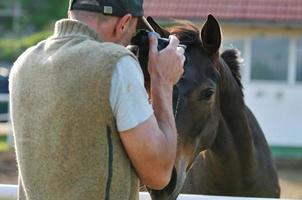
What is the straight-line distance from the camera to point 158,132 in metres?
A: 2.21

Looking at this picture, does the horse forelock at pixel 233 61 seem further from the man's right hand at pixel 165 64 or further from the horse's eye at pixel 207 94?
the man's right hand at pixel 165 64

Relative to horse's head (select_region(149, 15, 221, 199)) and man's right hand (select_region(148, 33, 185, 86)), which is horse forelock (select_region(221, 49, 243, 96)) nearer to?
horse's head (select_region(149, 15, 221, 199))

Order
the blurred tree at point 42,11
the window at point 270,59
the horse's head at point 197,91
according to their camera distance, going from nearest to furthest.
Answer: the horse's head at point 197,91 → the window at point 270,59 → the blurred tree at point 42,11

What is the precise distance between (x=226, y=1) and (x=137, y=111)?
12770mm

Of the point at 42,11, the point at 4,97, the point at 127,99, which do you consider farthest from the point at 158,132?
the point at 42,11

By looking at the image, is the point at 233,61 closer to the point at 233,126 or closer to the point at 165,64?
the point at 233,126

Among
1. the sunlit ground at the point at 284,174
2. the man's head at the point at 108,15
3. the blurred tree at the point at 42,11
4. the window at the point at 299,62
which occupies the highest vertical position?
the man's head at the point at 108,15

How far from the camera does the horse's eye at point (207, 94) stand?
12.2ft

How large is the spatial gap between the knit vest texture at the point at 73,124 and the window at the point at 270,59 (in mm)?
11917

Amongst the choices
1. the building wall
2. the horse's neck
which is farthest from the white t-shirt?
the building wall

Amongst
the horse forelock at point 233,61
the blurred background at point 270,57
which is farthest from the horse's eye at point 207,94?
the blurred background at point 270,57

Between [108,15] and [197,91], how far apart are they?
1432mm

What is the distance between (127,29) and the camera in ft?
7.82

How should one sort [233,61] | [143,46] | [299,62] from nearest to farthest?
1. [143,46]
2. [233,61]
3. [299,62]
